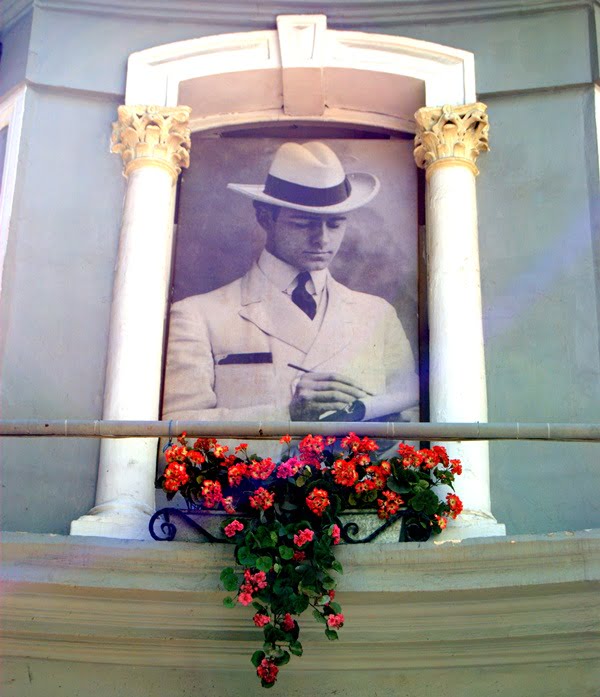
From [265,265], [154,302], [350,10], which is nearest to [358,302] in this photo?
[265,265]

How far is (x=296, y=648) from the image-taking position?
7180mm

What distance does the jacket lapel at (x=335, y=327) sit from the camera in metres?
9.02

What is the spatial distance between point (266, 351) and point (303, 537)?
199cm

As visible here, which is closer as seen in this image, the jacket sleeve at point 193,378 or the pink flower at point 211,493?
the pink flower at point 211,493

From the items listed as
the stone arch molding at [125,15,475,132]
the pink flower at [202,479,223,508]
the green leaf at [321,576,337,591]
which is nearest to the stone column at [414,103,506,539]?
the stone arch molding at [125,15,475,132]

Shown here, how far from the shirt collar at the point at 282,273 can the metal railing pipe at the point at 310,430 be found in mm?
1739

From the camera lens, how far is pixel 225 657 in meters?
7.61

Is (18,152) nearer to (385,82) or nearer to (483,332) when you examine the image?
(385,82)

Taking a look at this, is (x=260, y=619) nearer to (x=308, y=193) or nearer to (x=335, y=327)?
(x=335, y=327)

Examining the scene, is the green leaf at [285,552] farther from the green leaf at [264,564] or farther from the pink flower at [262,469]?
the pink flower at [262,469]

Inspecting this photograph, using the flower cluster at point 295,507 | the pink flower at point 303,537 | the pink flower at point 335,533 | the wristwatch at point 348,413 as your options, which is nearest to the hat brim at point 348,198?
the wristwatch at point 348,413

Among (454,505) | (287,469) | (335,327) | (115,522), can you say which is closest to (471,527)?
(454,505)

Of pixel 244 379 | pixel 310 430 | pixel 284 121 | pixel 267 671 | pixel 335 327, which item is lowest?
pixel 267 671

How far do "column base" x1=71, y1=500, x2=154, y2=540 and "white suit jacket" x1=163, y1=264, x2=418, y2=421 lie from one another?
798mm
